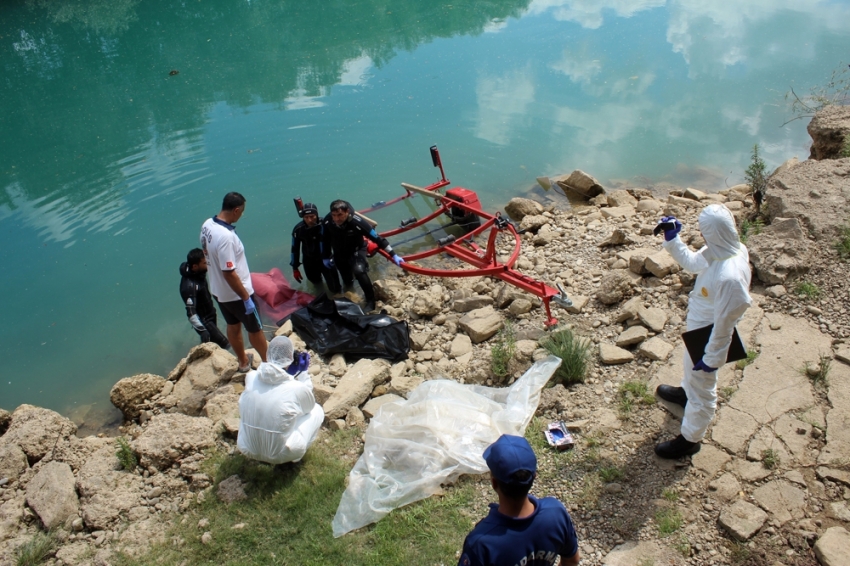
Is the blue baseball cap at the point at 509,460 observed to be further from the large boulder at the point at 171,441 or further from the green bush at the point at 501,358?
the large boulder at the point at 171,441

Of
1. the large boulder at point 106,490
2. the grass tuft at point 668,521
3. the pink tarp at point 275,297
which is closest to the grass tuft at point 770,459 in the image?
Answer: the grass tuft at point 668,521

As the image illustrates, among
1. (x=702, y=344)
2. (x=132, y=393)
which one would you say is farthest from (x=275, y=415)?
(x=702, y=344)

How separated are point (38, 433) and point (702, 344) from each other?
4887mm

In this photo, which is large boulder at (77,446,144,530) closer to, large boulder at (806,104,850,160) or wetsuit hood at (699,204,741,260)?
wetsuit hood at (699,204,741,260)

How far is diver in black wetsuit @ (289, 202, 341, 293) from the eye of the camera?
22.1ft

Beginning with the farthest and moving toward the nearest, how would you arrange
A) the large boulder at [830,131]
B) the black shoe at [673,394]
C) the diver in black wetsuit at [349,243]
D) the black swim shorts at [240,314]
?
1. the large boulder at [830,131]
2. the diver in black wetsuit at [349,243]
3. the black swim shorts at [240,314]
4. the black shoe at [673,394]

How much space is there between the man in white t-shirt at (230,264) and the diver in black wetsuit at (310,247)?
1769 mm

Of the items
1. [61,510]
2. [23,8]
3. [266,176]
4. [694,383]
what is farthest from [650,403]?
[23,8]

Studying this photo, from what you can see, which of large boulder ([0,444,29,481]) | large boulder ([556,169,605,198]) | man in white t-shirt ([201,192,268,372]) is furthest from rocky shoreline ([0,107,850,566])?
large boulder ([556,169,605,198])

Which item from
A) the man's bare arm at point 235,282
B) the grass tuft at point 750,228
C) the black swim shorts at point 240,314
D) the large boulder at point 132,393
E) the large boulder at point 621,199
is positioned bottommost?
the large boulder at point 132,393

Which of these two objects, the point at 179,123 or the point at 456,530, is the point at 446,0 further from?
the point at 456,530

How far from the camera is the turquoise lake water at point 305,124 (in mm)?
7508

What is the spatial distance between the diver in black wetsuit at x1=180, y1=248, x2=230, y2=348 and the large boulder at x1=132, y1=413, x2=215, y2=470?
4.17 feet

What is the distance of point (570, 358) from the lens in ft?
15.2
